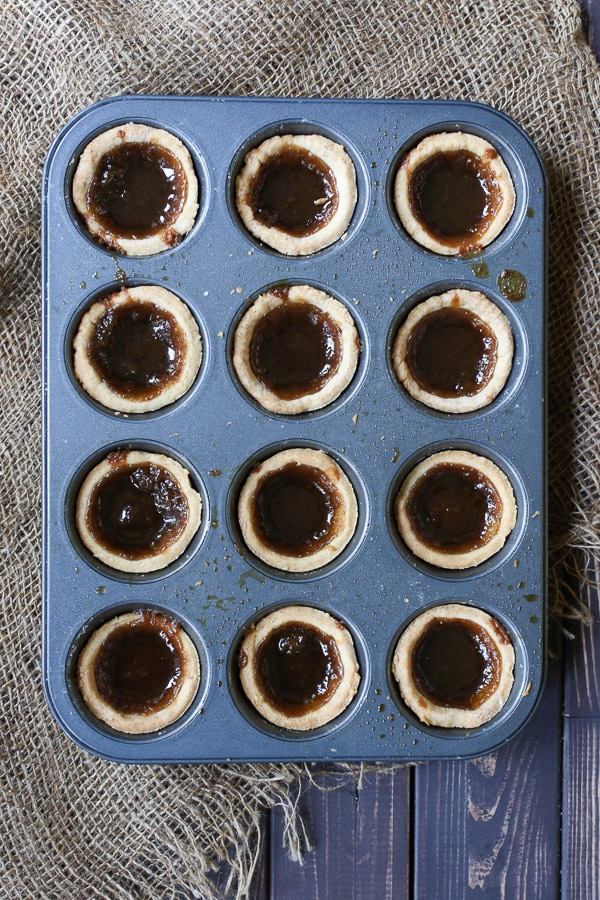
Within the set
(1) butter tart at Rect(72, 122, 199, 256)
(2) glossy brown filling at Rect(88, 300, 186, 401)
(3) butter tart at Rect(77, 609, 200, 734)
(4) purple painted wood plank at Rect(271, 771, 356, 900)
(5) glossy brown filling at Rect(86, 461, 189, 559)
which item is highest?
(1) butter tart at Rect(72, 122, 199, 256)

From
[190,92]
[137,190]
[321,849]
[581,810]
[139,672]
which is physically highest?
[190,92]

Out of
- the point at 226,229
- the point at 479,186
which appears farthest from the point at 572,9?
the point at 226,229

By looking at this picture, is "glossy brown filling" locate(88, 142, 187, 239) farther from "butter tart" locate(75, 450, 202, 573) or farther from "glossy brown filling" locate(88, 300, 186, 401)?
"butter tart" locate(75, 450, 202, 573)

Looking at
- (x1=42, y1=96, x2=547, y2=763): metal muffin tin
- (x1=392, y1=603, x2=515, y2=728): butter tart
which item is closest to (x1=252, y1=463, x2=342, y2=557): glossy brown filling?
(x1=42, y1=96, x2=547, y2=763): metal muffin tin

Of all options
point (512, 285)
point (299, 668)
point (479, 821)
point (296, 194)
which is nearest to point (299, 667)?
point (299, 668)

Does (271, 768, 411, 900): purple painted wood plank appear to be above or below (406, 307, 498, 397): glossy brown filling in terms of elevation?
below

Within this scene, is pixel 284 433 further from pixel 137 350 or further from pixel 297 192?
pixel 297 192

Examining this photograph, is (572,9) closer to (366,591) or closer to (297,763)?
(366,591)
